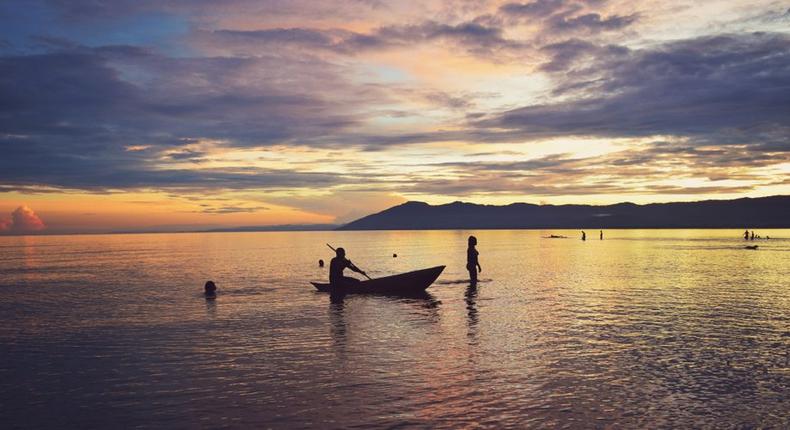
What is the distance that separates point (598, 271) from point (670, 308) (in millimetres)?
25030

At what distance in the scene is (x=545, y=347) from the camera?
19062mm

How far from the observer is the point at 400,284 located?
119 feet

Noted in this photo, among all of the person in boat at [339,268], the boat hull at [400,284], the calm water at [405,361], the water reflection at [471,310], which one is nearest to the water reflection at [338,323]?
the calm water at [405,361]

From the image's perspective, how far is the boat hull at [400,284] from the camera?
36.1m

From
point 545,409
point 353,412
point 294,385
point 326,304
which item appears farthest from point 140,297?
point 545,409

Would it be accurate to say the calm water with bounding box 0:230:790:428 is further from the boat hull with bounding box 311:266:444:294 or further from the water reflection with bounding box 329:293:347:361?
the boat hull with bounding box 311:266:444:294

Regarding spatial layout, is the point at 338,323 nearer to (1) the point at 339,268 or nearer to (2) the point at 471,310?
(2) the point at 471,310

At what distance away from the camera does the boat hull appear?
118 feet

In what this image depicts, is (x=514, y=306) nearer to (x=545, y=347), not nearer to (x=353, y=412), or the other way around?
(x=545, y=347)

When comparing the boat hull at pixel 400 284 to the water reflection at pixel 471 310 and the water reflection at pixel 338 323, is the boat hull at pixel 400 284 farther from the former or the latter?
the water reflection at pixel 471 310

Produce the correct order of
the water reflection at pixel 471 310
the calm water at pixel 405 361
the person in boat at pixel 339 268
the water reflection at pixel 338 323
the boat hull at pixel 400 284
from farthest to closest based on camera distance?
the boat hull at pixel 400 284, the person in boat at pixel 339 268, the water reflection at pixel 471 310, the water reflection at pixel 338 323, the calm water at pixel 405 361

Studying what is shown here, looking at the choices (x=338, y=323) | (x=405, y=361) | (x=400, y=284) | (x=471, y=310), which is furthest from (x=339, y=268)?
(x=405, y=361)

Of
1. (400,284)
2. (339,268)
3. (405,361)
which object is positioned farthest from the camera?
(400,284)

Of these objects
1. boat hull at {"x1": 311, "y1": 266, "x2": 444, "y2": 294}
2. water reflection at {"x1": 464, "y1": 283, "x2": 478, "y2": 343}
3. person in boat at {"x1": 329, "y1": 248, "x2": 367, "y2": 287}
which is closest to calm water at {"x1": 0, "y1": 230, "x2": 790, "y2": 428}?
water reflection at {"x1": 464, "y1": 283, "x2": 478, "y2": 343}
